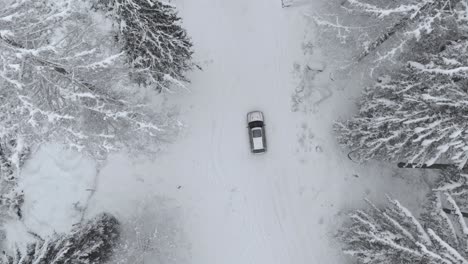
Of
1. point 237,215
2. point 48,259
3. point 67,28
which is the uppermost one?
point 67,28

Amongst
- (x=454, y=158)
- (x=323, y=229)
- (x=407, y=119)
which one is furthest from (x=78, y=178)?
(x=454, y=158)

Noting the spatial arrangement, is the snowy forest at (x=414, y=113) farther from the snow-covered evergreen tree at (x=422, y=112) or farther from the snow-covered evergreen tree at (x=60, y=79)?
the snow-covered evergreen tree at (x=60, y=79)

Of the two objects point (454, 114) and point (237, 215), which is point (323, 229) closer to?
point (237, 215)

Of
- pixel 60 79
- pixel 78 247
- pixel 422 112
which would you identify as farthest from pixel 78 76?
pixel 422 112

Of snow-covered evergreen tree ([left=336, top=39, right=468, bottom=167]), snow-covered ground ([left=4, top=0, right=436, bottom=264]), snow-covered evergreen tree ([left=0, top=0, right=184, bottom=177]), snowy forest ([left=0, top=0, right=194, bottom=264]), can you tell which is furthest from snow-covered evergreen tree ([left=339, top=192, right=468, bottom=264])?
snow-covered evergreen tree ([left=0, top=0, right=184, bottom=177])

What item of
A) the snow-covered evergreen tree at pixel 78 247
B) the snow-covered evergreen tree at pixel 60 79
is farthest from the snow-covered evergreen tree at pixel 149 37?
the snow-covered evergreen tree at pixel 78 247

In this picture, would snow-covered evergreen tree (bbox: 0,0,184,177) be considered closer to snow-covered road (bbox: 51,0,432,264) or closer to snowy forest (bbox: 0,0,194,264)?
snowy forest (bbox: 0,0,194,264)
